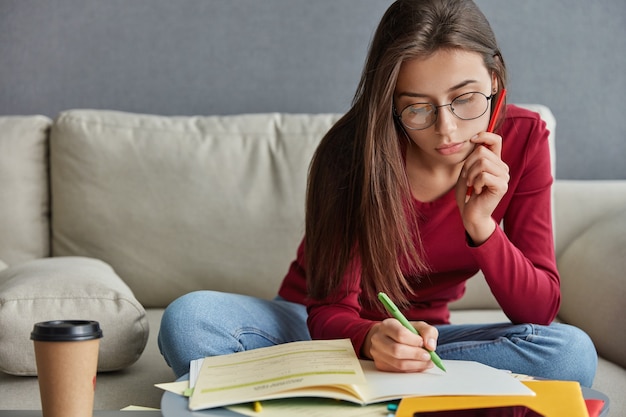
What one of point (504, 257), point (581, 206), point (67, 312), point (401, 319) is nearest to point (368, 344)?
point (401, 319)

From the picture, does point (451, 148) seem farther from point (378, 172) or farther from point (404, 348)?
point (404, 348)

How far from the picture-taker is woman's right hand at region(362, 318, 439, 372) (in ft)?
3.22

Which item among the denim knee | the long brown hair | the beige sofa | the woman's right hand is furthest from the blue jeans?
the beige sofa

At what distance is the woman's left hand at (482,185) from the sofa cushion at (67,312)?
688mm

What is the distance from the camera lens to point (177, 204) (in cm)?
197

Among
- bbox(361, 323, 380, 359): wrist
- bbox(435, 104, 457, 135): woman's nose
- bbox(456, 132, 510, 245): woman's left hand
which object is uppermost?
bbox(435, 104, 457, 135): woman's nose

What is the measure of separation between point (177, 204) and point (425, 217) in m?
0.76

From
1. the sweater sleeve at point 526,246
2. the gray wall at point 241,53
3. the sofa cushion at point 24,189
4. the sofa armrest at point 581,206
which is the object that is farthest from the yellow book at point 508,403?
the gray wall at point 241,53

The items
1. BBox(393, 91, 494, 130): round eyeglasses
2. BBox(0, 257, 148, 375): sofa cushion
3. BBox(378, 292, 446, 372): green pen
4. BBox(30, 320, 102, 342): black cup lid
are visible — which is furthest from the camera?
BBox(0, 257, 148, 375): sofa cushion

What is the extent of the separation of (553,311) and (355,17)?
4.12ft

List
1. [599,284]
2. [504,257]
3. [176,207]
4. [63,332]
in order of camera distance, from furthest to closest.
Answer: [176,207] < [599,284] < [504,257] < [63,332]

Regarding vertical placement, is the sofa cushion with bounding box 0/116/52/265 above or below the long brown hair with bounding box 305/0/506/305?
below

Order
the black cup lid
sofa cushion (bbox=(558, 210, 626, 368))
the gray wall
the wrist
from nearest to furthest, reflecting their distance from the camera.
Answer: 1. the black cup lid
2. the wrist
3. sofa cushion (bbox=(558, 210, 626, 368))
4. the gray wall

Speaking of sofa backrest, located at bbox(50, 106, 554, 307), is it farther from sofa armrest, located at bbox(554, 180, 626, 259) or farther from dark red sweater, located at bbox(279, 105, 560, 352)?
sofa armrest, located at bbox(554, 180, 626, 259)
